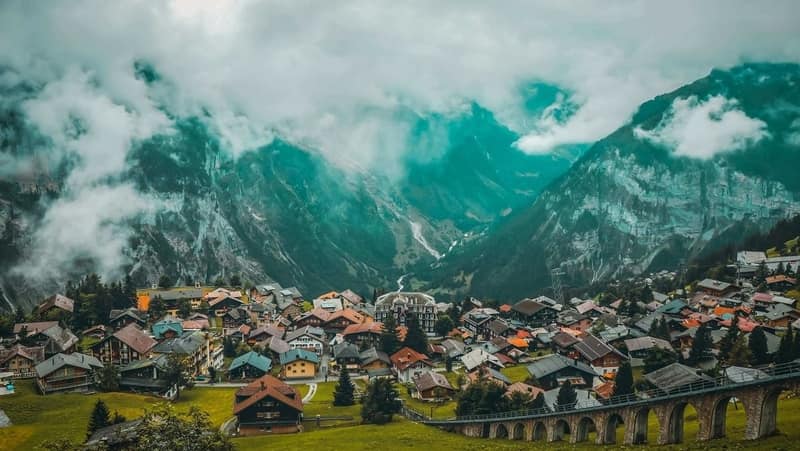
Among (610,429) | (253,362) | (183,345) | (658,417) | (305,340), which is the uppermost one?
(183,345)

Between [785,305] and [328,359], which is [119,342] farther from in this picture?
[785,305]

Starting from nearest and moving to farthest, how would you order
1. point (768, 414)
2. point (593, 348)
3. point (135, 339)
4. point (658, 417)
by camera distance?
point (768, 414) → point (658, 417) → point (593, 348) → point (135, 339)

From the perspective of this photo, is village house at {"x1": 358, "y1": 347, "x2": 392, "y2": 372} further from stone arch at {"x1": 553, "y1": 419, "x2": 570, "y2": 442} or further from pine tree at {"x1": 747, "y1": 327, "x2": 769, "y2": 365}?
pine tree at {"x1": 747, "y1": 327, "x2": 769, "y2": 365}

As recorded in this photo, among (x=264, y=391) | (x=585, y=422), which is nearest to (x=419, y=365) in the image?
(x=264, y=391)

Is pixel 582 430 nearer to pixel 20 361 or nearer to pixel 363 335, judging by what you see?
pixel 363 335

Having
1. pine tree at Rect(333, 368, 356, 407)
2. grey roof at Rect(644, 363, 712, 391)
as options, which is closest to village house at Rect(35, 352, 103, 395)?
pine tree at Rect(333, 368, 356, 407)

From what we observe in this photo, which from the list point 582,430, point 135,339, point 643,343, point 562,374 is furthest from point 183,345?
point 643,343

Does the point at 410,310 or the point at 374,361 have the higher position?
the point at 410,310

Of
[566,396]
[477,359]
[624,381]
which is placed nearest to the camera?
[566,396]
